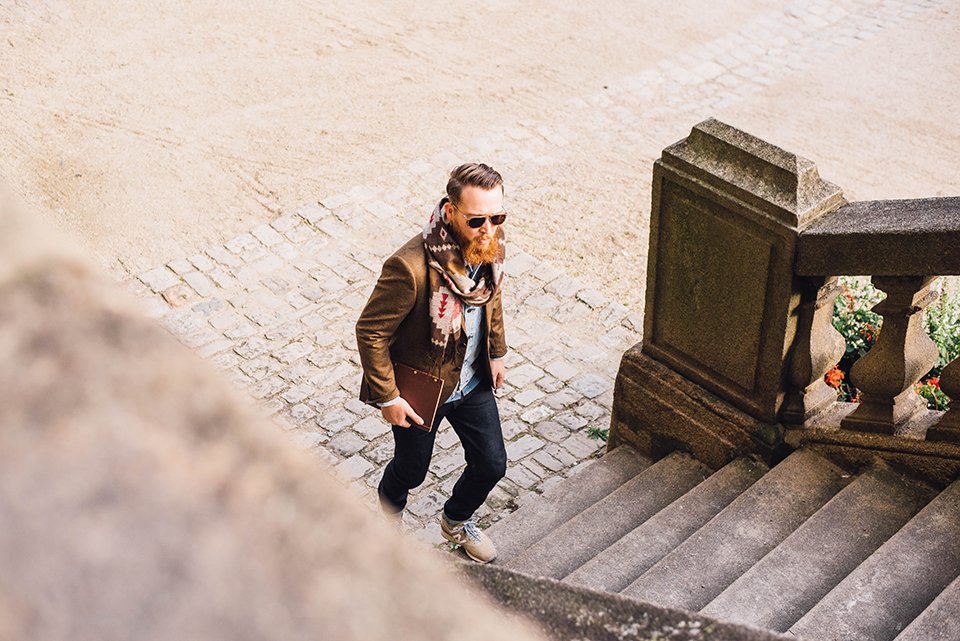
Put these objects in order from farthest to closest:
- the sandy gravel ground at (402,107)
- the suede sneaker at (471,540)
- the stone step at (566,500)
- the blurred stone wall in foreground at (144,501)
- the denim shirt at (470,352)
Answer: the sandy gravel ground at (402,107)
the stone step at (566,500)
the suede sneaker at (471,540)
the denim shirt at (470,352)
the blurred stone wall in foreground at (144,501)

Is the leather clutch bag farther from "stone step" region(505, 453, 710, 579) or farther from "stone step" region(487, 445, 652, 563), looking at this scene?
"stone step" region(487, 445, 652, 563)

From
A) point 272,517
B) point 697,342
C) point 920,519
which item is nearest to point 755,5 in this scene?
point 697,342

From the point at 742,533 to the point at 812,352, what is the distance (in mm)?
804

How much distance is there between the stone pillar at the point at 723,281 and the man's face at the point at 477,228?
0.96m

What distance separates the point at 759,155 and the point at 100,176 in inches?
246

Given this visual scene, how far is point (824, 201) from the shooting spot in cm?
437

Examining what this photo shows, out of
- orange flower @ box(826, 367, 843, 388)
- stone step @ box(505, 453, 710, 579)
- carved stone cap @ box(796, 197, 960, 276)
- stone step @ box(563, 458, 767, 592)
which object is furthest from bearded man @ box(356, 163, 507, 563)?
orange flower @ box(826, 367, 843, 388)

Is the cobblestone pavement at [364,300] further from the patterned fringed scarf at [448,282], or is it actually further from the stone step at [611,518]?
the patterned fringed scarf at [448,282]

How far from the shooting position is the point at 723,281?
4781 mm

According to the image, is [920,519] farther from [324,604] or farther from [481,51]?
[481,51]

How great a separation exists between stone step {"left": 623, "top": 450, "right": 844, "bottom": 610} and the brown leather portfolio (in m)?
1.05

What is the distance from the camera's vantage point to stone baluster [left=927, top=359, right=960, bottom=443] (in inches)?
171

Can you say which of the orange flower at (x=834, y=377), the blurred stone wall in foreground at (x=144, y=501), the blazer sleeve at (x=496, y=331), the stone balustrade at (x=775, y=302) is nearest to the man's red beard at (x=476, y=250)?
the blazer sleeve at (x=496, y=331)

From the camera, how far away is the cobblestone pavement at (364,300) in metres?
6.48
